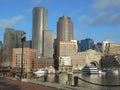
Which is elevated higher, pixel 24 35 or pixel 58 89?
pixel 24 35

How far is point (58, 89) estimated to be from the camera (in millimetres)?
30656

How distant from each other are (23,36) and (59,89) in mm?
25613

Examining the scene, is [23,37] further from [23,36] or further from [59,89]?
[59,89]

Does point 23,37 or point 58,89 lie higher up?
point 23,37

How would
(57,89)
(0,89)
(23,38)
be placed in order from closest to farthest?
1. (0,89)
2. (57,89)
3. (23,38)

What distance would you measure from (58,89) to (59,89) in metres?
0.13

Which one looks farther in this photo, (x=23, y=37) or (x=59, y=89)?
(x=23, y=37)

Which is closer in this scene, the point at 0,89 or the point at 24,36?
the point at 0,89

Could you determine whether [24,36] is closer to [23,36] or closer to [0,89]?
[23,36]

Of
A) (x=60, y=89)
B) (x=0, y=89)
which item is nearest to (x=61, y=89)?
(x=60, y=89)

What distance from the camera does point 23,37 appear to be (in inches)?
2131

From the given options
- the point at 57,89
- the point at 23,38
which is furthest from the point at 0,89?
the point at 23,38

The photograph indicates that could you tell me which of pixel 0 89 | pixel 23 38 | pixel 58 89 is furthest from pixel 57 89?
pixel 23 38

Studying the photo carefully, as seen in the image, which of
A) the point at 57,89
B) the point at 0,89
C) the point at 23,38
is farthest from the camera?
the point at 23,38
